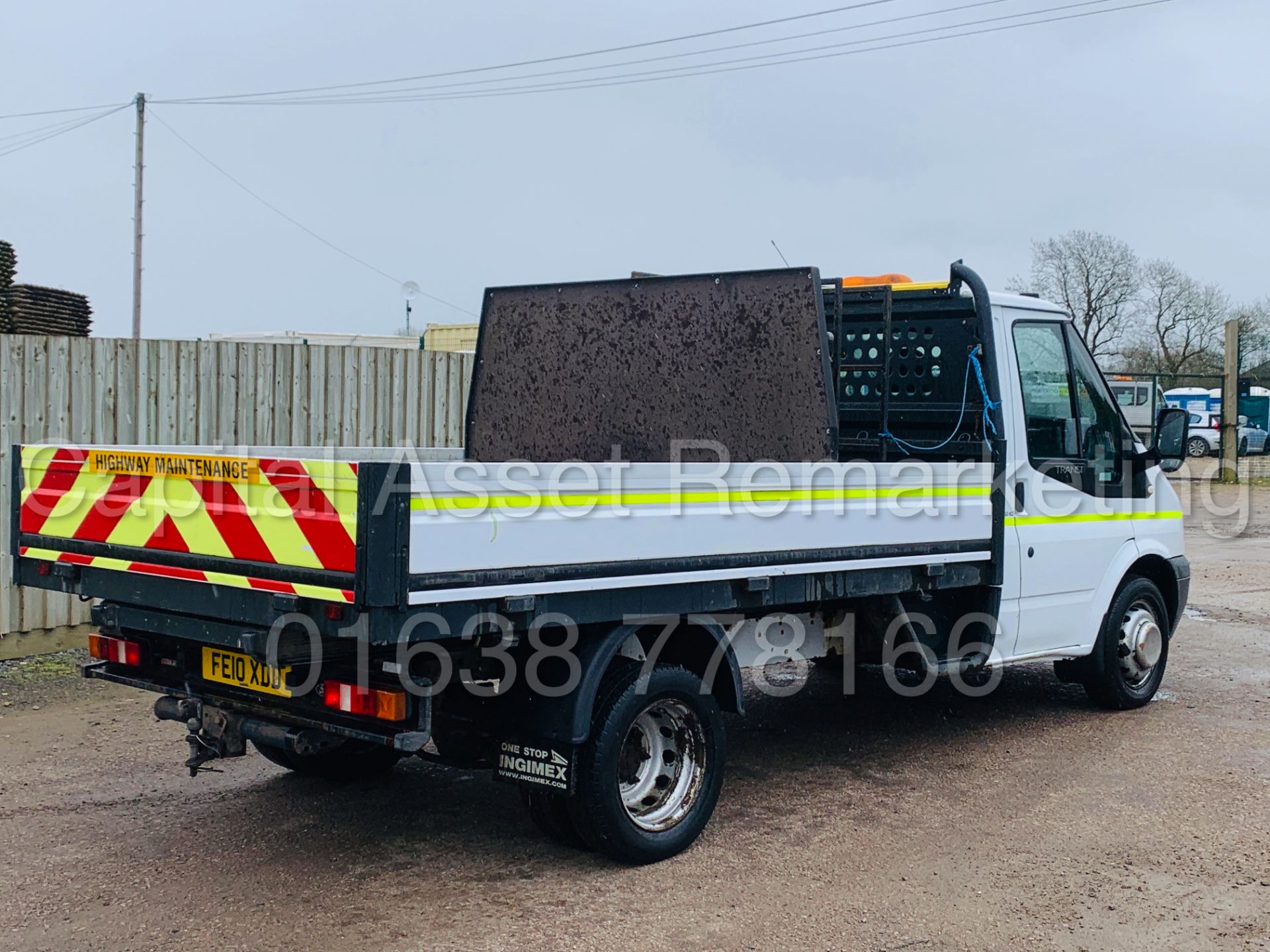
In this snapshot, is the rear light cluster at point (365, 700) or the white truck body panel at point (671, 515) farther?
the rear light cluster at point (365, 700)

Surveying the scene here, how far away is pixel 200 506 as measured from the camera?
4715mm

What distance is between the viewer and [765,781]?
653cm

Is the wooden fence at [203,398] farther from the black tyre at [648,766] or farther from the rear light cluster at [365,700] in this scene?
the black tyre at [648,766]

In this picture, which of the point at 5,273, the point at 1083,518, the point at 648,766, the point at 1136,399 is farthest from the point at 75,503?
the point at 1136,399

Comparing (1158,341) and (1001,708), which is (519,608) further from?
(1158,341)

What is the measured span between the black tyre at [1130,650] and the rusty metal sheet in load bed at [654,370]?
262 cm

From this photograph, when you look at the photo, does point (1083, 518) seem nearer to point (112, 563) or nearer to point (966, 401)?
point (966, 401)

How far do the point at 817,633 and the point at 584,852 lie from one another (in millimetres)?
1648

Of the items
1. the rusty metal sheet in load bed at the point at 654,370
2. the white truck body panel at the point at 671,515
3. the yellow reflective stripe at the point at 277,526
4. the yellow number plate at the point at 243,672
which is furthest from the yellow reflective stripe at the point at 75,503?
the rusty metal sheet in load bed at the point at 654,370

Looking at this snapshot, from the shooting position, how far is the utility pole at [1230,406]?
2591 centimetres

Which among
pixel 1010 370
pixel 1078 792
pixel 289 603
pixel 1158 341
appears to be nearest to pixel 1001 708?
pixel 1078 792

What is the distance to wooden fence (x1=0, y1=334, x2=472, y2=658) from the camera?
8.79 metres

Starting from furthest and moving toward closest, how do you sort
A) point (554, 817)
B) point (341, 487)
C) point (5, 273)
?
1. point (5, 273)
2. point (554, 817)
3. point (341, 487)

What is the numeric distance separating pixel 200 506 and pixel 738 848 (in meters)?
2.57
